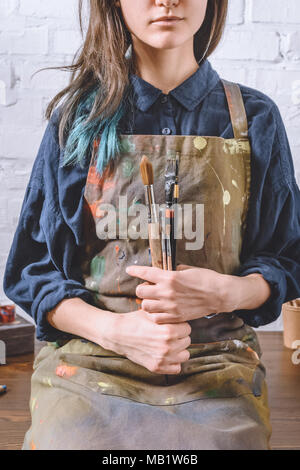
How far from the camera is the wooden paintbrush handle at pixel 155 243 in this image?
28.8 inches

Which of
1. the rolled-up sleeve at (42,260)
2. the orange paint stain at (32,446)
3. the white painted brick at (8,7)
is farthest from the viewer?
the white painted brick at (8,7)

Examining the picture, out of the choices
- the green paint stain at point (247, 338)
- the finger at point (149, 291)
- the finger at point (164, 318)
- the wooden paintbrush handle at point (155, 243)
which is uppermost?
the wooden paintbrush handle at point (155, 243)

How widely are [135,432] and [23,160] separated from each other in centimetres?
95

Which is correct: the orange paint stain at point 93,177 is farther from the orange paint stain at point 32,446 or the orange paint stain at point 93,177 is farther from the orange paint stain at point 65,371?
the orange paint stain at point 32,446

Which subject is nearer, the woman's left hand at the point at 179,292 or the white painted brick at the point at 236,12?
the woman's left hand at the point at 179,292

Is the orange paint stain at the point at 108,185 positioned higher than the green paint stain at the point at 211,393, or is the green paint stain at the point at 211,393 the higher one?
the orange paint stain at the point at 108,185

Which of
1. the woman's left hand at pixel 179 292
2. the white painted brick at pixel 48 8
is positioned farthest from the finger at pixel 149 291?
the white painted brick at pixel 48 8

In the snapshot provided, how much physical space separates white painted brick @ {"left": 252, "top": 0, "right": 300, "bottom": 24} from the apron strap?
23.9 inches

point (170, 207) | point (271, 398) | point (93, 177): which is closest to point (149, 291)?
point (170, 207)

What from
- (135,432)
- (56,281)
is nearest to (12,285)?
(56,281)

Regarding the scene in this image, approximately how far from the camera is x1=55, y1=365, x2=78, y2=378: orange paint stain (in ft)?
2.64

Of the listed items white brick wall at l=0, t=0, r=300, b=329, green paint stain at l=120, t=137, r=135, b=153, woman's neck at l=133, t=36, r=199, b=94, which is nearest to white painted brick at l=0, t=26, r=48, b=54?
white brick wall at l=0, t=0, r=300, b=329

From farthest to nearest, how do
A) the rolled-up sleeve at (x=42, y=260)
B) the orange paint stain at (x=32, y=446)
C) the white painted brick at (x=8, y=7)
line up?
1. the white painted brick at (x=8, y=7)
2. the rolled-up sleeve at (x=42, y=260)
3. the orange paint stain at (x=32, y=446)

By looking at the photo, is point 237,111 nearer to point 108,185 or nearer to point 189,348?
point 108,185
